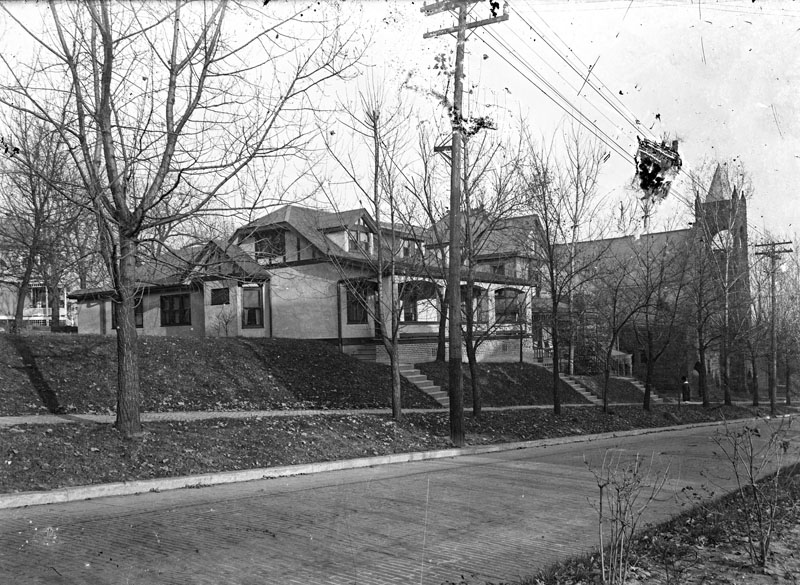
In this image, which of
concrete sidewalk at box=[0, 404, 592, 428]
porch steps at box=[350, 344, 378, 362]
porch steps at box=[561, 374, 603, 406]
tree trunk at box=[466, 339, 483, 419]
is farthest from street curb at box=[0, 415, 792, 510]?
porch steps at box=[561, 374, 603, 406]

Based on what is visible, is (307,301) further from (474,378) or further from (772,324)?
(772,324)

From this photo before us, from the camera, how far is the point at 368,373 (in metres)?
24.7

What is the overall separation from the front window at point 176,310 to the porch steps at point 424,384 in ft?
42.5

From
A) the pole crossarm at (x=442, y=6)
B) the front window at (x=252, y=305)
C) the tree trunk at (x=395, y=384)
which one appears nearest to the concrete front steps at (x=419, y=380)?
the front window at (x=252, y=305)

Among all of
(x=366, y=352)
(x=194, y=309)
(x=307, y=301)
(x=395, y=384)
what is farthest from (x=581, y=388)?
(x=194, y=309)

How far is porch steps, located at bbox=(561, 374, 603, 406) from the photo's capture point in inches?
1287

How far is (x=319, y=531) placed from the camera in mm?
7848

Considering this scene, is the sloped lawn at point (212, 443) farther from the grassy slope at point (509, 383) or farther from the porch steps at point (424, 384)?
the grassy slope at point (509, 383)

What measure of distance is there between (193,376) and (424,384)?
9309mm

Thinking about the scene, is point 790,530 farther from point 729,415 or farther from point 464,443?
point 729,415

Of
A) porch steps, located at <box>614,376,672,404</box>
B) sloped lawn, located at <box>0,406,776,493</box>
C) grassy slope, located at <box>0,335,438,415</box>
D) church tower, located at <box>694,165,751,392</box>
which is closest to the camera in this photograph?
sloped lawn, located at <box>0,406,776,493</box>

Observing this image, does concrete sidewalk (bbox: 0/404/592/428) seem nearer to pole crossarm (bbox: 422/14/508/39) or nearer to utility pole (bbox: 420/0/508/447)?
utility pole (bbox: 420/0/508/447)

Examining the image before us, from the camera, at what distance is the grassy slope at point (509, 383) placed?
26809 mm

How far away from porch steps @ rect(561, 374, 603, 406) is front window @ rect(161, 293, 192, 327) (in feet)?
61.3
